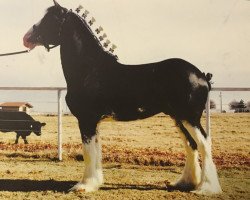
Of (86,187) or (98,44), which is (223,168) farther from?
(98,44)

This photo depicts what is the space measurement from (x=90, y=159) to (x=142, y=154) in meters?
3.13

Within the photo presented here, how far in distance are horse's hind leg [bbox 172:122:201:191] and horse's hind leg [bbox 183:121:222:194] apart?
0.83 ft

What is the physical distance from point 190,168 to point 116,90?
1.56 m

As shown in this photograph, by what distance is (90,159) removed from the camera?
196 inches

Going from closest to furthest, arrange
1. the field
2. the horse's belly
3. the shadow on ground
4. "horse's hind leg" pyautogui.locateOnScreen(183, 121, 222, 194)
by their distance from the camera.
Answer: "horse's hind leg" pyautogui.locateOnScreen(183, 121, 222, 194)
the field
the horse's belly
the shadow on ground

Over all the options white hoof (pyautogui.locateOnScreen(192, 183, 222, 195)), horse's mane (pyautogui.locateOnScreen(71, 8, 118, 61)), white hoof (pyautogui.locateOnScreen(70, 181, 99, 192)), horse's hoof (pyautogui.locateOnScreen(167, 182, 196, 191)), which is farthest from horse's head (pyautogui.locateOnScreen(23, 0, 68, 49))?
white hoof (pyautogui.locateOnScreen(192, 183, 222, 195))

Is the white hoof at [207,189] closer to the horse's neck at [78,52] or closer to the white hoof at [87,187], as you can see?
the white hoof at [87,187]

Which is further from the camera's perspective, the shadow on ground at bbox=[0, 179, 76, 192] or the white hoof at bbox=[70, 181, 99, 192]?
the shadow on ground at bbox=[0, 179, 76, 192]

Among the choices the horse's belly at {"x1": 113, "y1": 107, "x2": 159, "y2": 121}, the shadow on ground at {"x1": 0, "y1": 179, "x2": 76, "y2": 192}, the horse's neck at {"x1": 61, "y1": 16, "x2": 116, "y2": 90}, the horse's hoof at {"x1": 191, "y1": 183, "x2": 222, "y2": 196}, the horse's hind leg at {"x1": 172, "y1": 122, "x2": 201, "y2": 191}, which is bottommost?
the shadow on ground at {"x1": 0, "y1": 179, "x2": 76, "y2": 192}

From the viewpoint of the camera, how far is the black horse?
187 inches

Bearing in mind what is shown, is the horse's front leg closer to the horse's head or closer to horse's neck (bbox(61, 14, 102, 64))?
horse's neck (bbox(61, 14, 102, 64))

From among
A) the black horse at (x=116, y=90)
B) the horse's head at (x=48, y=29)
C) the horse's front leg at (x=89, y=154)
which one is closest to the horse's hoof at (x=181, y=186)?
the black horse at (x=116, y=90)

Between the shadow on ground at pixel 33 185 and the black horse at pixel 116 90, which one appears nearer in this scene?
the black horse at pixel 116 90

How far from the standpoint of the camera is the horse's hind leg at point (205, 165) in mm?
4660
